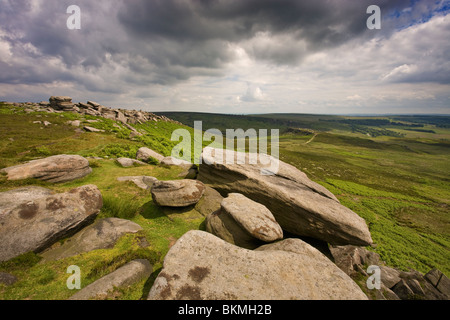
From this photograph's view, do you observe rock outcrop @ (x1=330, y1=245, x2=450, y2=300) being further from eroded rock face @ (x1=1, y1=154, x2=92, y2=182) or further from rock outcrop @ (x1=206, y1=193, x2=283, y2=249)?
eroded rock face @ (x1=1, y1=154, x2=92, y2=182)

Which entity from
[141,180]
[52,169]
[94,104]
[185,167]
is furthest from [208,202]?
[94,104]

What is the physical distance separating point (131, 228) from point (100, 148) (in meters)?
22.9

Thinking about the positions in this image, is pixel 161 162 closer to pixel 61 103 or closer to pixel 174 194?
pixel 174 194

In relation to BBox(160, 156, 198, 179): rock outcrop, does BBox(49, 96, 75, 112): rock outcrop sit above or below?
above

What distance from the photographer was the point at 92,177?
60.9ft

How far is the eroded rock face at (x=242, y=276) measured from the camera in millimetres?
6602

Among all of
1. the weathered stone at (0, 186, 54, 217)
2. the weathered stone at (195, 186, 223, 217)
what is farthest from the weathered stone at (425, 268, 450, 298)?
the weathered stone at (0, 186, 54, 217)

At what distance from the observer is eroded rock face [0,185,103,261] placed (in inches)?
333

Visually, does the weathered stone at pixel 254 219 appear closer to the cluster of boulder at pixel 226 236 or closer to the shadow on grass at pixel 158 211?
the cluster of boulder at pixel 226 236

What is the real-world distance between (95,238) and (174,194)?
5784mm

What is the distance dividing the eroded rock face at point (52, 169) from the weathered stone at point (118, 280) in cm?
1418

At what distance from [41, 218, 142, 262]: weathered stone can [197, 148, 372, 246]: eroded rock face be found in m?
8.88

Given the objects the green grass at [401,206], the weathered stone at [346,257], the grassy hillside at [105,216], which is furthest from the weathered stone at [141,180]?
the green grass at [401,206]
